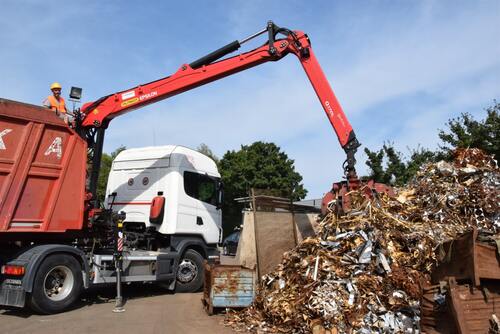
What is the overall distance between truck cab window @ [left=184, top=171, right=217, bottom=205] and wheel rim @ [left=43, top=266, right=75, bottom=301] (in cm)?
380

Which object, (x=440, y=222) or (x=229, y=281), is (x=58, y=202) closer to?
(x=229, y=281)

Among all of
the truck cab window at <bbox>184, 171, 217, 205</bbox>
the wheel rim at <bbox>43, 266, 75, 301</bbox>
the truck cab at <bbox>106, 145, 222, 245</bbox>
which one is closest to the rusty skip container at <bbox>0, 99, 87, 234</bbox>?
the wheel rim at <bbox>43, 266, 75, 301</bbox>

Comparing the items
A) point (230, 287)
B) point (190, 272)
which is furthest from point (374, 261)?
point (190, 272)

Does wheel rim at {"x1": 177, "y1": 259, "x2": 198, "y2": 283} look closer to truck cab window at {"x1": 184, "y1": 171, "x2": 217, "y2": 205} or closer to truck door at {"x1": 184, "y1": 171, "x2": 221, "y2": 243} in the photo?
truck door at {"x1": 184, "y1": 171, "x2": 221, "y2": 243}

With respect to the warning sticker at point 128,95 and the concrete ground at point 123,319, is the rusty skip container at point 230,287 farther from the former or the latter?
the warning sticker at point 128,95

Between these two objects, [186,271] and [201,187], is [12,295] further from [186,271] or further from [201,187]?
[201,187]

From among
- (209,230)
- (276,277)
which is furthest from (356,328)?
(209,230)

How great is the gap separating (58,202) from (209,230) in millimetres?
4423

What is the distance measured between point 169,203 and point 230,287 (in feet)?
11.9

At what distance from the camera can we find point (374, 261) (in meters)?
7.20

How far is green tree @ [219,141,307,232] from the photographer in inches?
1363

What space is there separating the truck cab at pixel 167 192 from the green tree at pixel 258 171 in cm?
2067

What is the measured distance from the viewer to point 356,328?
6.41 meters

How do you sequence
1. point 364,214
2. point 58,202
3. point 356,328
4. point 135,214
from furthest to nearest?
point 135,214, point 58,202, point 364,214, point 356,328
